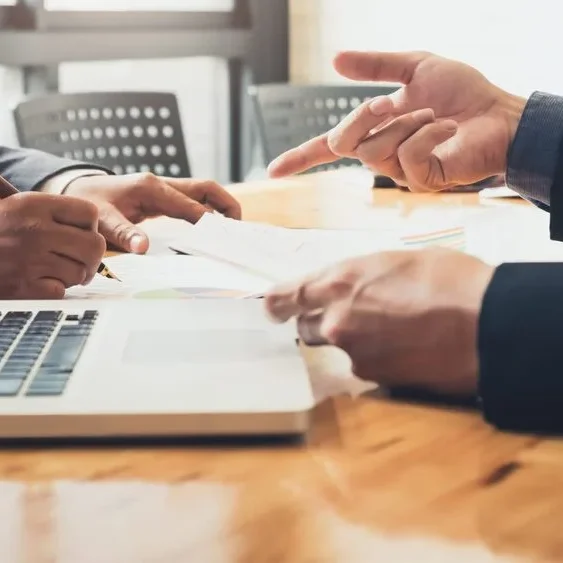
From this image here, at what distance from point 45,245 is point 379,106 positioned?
0.41 metres

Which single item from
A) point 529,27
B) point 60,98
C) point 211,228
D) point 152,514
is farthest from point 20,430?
point 529,27

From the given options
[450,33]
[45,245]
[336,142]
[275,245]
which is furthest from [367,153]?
[450,33]

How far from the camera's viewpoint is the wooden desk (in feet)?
1.61

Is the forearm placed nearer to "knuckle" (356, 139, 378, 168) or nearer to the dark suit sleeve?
"knuckle" (356, 139, 378, 168)

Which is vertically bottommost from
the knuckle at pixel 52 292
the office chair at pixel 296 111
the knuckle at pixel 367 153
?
the office chair at pixel 296 111

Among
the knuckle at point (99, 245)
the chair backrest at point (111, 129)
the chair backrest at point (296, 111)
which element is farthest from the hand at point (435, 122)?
the chair backrest at point (296, 111)

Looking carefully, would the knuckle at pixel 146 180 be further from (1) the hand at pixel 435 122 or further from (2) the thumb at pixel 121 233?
(1) the hand at pixel 435 122

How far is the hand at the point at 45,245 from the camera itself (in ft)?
3.15

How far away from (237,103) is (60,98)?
1435 mm

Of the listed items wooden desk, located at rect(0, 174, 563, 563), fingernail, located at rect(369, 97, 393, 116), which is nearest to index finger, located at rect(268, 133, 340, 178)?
fingernail, located at rect(369, 97, 393, 116)

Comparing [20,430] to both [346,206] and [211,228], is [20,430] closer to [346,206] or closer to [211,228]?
[211,228]

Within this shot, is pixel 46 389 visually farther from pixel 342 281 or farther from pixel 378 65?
pixel 378 65

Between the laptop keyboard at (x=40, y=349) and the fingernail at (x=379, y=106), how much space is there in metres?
0.46

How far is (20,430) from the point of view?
62 centimetres
